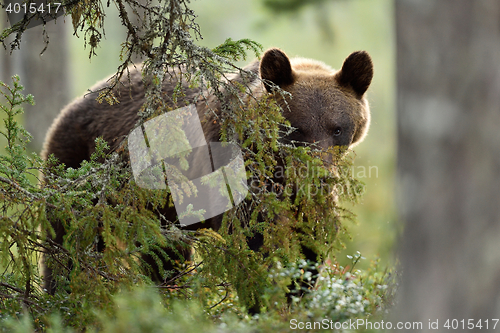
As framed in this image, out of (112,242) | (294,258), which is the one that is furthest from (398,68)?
(112,242)

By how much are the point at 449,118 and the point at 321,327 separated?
1573 millimetres

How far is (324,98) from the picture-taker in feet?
14.6

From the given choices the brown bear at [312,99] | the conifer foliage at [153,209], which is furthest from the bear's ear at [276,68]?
the conifer foliage at [153,209]

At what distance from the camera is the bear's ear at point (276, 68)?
13.9 ft

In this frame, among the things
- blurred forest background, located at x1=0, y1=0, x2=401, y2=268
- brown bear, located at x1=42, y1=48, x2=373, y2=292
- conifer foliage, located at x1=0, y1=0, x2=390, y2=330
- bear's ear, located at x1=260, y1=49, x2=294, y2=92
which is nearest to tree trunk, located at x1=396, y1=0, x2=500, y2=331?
blurred forest background, located at x1=0, y1=0, x2=401, y2=268

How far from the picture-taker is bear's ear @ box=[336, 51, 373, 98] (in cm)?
450

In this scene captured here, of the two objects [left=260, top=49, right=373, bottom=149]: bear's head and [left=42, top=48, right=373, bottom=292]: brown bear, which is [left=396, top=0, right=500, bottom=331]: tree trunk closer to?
[left=42, top=48, right=373, bottom=292]: brown bear

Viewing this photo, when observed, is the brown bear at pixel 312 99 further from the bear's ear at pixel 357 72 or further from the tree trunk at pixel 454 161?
the tree trunk at pixel 454 161

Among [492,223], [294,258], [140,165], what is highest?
[140,165]

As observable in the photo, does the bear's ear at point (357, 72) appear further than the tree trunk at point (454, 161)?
Yes

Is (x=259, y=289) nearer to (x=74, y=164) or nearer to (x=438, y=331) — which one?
(x=438, y=331)

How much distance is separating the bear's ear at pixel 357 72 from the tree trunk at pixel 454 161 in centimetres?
257

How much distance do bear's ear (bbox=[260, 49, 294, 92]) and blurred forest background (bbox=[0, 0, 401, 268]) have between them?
2.49 ft

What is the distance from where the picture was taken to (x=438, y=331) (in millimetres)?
1934
